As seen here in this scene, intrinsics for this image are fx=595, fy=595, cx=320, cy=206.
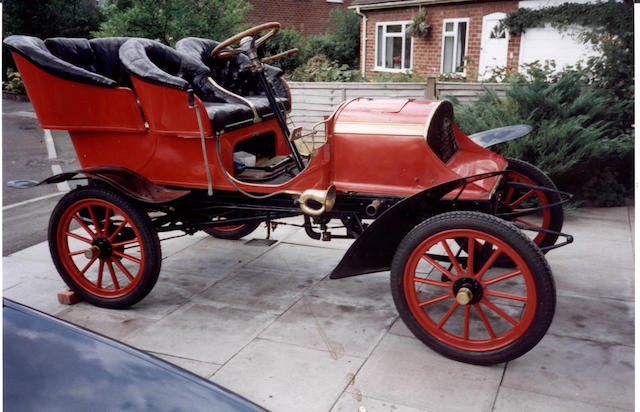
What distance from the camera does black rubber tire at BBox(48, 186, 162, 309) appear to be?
402 centimetres

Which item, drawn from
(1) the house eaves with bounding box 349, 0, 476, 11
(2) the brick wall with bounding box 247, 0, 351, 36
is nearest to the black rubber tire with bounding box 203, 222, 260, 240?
(1) the house eaves with bounding box 349, 0, 476, 11

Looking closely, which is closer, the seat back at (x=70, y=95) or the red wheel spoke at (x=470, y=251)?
the red wheel spoke at (x=470, y=251)

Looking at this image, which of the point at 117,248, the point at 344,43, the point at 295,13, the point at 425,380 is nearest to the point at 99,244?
the point at 117,248

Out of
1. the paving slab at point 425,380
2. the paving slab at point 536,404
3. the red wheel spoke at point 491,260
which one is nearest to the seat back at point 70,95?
the paving slab at point 425,380

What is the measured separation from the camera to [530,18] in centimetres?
1441

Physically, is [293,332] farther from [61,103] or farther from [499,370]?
[61,103]

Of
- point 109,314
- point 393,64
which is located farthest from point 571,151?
point 393,64

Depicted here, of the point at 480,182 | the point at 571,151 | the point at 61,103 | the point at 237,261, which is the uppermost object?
the point at 61,103

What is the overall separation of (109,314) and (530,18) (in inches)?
522

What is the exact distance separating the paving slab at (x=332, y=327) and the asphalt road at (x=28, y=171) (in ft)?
10.2

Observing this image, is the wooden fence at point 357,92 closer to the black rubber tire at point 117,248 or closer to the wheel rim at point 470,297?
the black rubber tire at point 117,248

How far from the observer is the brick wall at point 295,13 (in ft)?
74.2

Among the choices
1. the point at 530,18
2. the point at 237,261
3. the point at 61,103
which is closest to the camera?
the point at 61,103

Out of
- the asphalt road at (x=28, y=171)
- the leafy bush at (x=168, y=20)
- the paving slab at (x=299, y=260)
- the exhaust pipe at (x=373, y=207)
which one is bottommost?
the asphalt road at (x=28, y=171)
